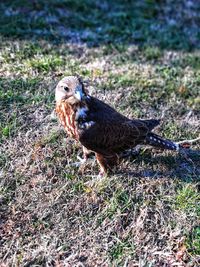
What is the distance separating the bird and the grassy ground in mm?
255

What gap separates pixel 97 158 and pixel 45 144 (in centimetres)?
64

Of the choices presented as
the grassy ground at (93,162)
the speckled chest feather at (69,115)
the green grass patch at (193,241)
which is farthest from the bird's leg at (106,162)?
the green grass patch at (193,241)

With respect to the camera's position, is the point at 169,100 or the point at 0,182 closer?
the point at 0,182

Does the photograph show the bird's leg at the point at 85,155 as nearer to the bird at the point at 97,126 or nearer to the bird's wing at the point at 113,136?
the bird at the point at 97,126

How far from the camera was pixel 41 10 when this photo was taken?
774 centimetres

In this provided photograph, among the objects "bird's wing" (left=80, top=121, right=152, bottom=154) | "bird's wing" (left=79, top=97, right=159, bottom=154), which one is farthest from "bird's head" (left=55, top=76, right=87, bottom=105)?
"bird's wing" (left=80, top=121, right=152, bottom=154)

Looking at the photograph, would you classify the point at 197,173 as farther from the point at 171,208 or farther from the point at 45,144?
the point at 45,144

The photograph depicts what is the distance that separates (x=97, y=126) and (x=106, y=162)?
0.48 metres

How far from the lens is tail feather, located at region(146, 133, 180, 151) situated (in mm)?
5098

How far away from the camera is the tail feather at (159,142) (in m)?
5.10

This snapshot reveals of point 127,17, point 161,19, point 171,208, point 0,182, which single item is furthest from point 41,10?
point 171,208

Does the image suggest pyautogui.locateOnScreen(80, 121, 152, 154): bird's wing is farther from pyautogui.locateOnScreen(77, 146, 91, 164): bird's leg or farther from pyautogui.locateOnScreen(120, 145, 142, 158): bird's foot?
pyautogui.locateOnScreen(77, 146, 91, 164): bird's leg

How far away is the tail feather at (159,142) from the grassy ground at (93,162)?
19cm

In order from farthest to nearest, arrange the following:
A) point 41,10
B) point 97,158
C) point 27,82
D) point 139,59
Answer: point 41,10, point 139,59, point 27,82, point 97,158
